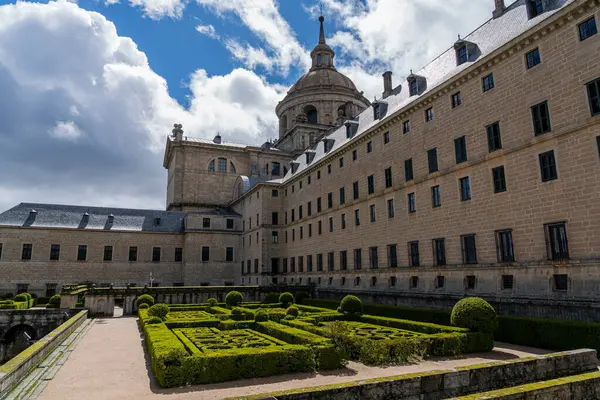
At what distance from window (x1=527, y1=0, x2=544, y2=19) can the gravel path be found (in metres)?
16.7

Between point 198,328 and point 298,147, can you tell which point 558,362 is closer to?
point 198,328

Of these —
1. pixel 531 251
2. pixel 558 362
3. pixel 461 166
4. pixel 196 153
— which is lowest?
pixel 558 362

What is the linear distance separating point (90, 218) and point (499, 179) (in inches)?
1823

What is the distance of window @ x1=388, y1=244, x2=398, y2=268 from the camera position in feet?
93.4

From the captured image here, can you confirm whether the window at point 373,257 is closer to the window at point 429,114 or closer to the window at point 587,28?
the window at point 429,114

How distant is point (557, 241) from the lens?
17.8 m

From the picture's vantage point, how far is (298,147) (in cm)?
6250

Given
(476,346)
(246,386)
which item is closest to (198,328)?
(246,386)

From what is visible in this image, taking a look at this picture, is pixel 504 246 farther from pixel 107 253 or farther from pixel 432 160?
pixel 107 253

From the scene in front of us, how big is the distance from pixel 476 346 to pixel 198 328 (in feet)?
41.0

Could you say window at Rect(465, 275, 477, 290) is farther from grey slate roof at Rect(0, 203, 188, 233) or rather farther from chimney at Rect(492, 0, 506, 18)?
grey slate roof at Rect(0, 203, 188, 233)

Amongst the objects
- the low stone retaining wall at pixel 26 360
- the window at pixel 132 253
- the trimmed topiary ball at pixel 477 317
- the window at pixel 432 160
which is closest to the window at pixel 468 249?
the window at pixel 432 160

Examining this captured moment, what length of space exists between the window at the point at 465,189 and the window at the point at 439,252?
10.0 feet

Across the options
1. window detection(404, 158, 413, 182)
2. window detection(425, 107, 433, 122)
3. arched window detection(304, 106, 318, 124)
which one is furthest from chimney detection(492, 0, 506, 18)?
arched window detection(304, 106, 318, 124)
